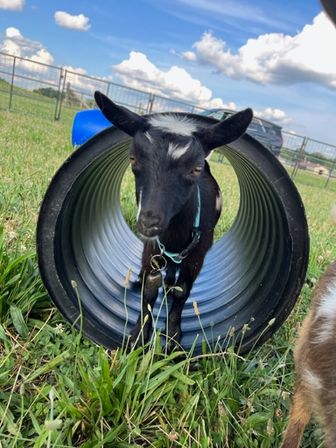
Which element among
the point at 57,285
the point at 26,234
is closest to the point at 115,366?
the point at 57,285

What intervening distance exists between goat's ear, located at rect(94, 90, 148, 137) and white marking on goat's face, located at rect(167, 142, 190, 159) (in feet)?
0.93

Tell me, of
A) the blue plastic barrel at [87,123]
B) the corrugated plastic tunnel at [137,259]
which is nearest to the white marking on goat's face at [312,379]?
the corrugated plastic tunnel at [137,259]

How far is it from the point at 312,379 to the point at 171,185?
1.28 m

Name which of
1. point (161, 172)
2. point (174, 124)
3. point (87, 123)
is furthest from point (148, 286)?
point (87, 123)

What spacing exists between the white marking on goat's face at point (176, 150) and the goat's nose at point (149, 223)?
43cm

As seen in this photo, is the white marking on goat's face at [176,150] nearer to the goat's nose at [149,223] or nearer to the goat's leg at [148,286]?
the goat's nose at [149,223]

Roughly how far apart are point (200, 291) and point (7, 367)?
2.20 meters

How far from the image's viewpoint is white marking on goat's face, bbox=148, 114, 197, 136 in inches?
126

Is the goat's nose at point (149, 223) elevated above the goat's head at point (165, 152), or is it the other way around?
the goat's head at point (165, 152)

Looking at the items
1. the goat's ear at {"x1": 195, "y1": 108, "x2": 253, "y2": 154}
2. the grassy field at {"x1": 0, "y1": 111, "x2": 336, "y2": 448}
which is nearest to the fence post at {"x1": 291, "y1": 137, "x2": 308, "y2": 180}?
the grassy field at {"x1": 0, "y1": 111, "x2": 336, "y2": 448}

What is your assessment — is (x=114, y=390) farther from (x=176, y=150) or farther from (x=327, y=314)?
(x=176, y=150)

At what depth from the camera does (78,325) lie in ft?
11.0

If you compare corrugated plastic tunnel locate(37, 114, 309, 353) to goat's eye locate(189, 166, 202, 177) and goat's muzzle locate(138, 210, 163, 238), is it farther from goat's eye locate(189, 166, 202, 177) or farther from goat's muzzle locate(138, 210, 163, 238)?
goat's muzzle locate(138, 210, 163, 238)

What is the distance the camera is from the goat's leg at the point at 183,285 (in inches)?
142
